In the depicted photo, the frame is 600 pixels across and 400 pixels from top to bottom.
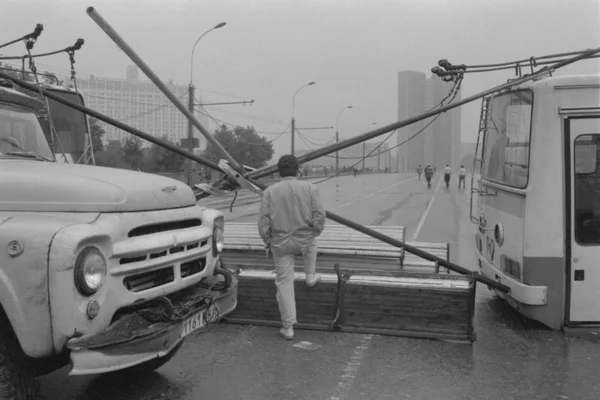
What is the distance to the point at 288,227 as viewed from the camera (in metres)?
5.59

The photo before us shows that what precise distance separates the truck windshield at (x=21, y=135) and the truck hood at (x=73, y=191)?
0.45 meters

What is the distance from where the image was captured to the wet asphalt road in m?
4.46

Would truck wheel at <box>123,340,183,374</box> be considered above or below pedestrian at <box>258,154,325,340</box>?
below

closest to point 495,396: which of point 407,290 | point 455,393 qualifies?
point 455,393

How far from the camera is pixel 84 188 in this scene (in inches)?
144

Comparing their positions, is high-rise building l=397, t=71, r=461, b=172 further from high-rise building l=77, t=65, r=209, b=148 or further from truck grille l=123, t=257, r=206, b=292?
high-rise building l=77, t=65, r=209, b=148

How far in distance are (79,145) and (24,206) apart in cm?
559

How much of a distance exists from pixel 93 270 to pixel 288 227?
2510 millimetres

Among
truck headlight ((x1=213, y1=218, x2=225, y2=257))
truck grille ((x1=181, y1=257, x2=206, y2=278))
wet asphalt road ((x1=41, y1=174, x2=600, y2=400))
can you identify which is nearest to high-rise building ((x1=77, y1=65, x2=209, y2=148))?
wet asphalt road ((x1=41, y1=174, x2=600, y2=400))

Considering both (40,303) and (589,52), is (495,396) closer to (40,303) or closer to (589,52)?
(40,303)

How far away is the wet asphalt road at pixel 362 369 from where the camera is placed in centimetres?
446

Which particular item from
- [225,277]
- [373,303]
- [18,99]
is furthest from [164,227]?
[373,303]

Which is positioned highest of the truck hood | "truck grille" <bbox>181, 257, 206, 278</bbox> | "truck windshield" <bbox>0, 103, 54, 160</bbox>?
"truck windshield" <bbox>0, 103, 54, 160</bbox>

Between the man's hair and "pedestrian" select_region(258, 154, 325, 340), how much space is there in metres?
0.10
